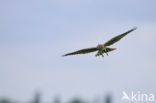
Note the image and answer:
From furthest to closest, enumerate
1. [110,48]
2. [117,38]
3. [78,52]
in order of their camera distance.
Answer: [78,52] → [117,38] → [110,48]

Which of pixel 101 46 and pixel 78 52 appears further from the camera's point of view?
pixel 78 52

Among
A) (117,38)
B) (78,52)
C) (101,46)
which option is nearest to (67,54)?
(78,52)

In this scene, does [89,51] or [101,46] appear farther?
[89,51]

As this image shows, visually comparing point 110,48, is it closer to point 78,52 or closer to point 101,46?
point 101,46

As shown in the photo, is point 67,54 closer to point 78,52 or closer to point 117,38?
point 78,52

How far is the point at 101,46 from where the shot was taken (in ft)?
60.1

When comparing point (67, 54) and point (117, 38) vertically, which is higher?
point (117, 38)

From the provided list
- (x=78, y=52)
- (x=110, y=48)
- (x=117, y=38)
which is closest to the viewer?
(x=110, y=48)

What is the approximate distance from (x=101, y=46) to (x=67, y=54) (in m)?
4.24

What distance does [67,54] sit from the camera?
20.5m

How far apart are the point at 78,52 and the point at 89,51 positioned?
1.55 meters

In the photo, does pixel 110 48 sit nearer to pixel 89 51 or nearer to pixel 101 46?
pixel 101 46

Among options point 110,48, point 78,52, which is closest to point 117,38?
point 110,48

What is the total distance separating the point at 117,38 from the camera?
19.9 m
